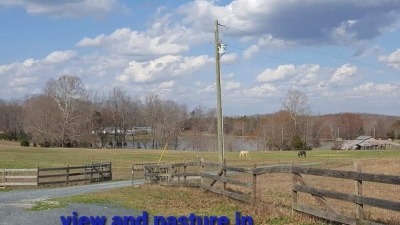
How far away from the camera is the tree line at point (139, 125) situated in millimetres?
106562

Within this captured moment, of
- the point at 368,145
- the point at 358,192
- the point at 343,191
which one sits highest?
the point at 358,192

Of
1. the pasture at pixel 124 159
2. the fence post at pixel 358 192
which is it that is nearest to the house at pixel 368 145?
the pasture at pixel 124 159

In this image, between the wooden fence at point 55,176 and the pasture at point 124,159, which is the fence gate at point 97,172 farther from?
the pasture at point 124,159

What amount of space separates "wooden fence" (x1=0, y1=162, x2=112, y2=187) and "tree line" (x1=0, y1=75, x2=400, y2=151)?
215ft

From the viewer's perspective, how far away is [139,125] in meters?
160

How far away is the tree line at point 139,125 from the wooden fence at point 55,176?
215 feet

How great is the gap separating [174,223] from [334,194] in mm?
3483

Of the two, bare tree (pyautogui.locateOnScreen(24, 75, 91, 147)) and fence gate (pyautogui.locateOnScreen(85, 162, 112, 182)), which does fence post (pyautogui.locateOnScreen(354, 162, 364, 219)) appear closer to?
fence gate (pyautogui.locateOnScreen(85, 162, 112, 182))

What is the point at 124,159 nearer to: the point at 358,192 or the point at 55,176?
the point at 55,176

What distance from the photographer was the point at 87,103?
403ft

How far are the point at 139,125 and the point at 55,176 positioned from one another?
5024 inches

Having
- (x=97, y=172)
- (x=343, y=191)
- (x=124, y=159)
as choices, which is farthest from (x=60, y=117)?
(x=343, y=191)

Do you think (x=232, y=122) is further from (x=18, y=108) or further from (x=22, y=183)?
(x=22, y=183)

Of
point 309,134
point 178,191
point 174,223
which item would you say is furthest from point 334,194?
point 309,134
